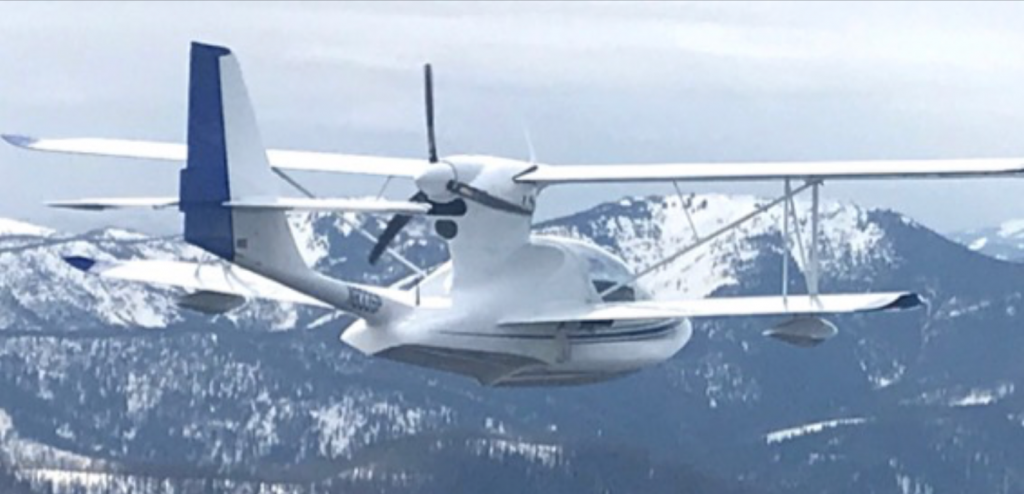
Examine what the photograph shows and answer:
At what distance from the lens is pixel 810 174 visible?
284 ft

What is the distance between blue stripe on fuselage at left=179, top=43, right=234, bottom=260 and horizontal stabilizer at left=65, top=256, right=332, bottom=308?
28.6ft

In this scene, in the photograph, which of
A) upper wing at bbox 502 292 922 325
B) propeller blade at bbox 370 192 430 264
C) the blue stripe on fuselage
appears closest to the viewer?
the blue stripe on fuselage

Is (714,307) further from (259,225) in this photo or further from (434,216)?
(259,225)

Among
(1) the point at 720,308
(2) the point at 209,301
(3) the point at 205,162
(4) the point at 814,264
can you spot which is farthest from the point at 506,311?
(3) the point at 205,162

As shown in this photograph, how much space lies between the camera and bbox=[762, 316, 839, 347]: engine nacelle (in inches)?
3231

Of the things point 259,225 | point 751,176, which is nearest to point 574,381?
point 751,176

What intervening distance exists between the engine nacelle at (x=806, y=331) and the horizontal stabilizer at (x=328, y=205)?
38.1ft

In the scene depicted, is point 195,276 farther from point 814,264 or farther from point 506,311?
point 814,264

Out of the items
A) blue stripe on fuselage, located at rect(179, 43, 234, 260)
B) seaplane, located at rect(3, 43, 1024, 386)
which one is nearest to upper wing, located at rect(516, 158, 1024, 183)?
seaplane, located at rect(3, 43, 1024, 386)

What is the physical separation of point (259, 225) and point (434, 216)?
30.4 feet

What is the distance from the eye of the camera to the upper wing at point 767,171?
85.6 metres

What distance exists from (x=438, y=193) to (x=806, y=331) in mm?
11982

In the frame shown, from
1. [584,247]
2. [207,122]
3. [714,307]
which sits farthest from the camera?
[584,247]

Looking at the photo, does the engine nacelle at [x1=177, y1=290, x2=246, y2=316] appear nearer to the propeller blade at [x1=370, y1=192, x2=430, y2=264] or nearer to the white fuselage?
the white fuselage
